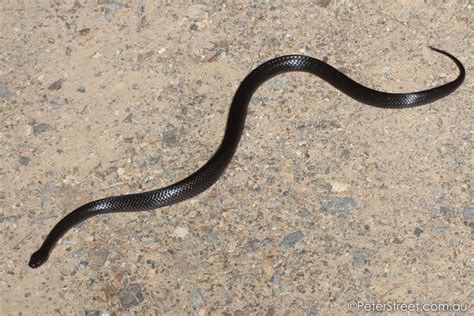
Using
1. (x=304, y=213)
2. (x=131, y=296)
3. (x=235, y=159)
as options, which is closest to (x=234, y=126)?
(x=235, y=159)

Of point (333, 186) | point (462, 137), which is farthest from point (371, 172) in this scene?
point (462, 137)

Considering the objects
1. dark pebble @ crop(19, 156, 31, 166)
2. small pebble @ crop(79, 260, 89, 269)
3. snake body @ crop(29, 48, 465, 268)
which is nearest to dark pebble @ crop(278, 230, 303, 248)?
snake body @ crop(29, 48, 465, 268)

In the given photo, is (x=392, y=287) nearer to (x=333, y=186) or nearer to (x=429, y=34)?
(x=333, y=186)

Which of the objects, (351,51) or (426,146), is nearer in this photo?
(426,146)

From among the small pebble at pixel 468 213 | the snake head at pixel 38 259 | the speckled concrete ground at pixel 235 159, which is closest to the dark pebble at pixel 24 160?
the speckled concrete ground at pixel 235 159

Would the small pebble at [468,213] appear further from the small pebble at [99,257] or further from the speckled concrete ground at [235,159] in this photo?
the small pebble at [99,257]

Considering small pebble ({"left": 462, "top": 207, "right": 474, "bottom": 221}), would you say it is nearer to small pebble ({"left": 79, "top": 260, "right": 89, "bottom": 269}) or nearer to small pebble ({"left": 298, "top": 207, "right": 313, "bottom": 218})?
small pebble ({"left": 298, "top": 207, "right": 313, "bottom": 218})
